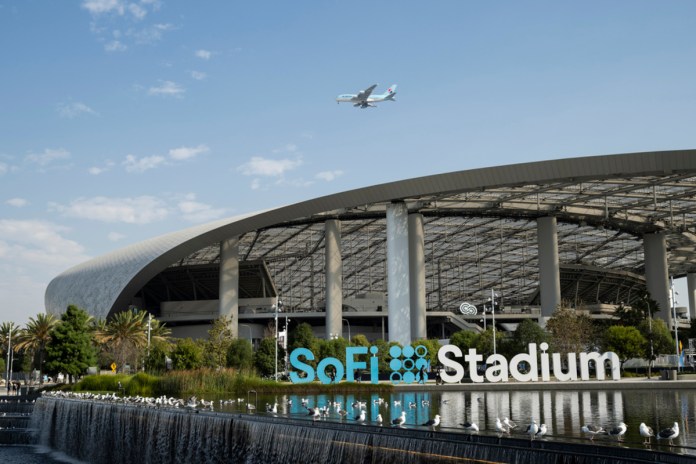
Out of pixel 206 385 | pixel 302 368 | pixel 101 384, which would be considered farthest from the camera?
pixel 101 384

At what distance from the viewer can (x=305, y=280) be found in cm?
10981

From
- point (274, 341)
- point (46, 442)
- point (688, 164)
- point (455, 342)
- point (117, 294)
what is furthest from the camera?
point (117, 294)

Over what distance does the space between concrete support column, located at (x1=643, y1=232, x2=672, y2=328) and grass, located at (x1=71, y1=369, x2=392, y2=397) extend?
4632 cm

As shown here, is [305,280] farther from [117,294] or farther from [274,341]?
[274,341]

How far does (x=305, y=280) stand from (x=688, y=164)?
6336cm

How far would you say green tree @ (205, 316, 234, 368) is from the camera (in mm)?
61969

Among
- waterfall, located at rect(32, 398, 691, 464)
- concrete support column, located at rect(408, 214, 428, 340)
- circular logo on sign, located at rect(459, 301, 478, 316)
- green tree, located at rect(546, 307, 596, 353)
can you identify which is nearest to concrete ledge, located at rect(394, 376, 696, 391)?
green tree, located at rect(546, 307, 596, 353)

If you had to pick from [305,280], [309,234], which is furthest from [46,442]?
[305,280]

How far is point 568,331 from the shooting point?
67.5 m

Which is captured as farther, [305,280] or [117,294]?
[305,280]

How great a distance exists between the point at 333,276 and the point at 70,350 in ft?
96.2

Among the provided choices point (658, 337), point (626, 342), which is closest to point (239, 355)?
point (626, 342)

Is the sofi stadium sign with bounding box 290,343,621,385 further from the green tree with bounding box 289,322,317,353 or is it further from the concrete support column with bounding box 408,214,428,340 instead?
the concrete support column with bounding box 408,214,428,340

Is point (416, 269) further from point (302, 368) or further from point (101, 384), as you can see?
point (101, 384)
